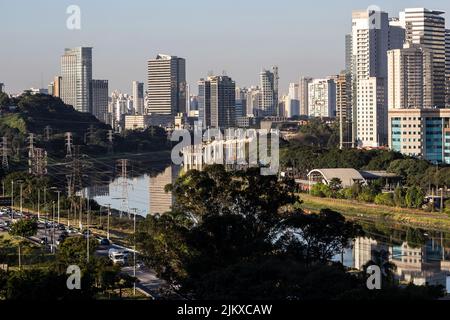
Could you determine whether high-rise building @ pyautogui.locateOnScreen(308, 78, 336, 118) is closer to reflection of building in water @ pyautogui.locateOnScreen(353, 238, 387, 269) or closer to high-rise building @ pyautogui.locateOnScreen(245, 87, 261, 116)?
high-rise building @ pyautogui.locateOnScreen(245, 87, 261, 116)

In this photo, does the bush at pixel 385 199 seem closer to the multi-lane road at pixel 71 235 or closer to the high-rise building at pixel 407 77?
the multi-lane road at pixel 71 235

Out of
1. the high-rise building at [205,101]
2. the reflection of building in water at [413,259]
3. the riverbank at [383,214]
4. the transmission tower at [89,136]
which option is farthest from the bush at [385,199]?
the high-rise building at [205,101]

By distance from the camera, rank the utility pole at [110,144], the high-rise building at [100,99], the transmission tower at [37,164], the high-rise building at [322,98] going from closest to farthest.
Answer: the transmission tower at [37,164] < the utility pole at [110,144] < the high-rise building at [322,98] < the high-rise building at [100,99]

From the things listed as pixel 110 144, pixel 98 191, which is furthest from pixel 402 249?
pixel 110 144

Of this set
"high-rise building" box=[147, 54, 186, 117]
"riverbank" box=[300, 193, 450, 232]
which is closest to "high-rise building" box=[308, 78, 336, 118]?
"high-rise building" box=[147, 54, 186, 117]
